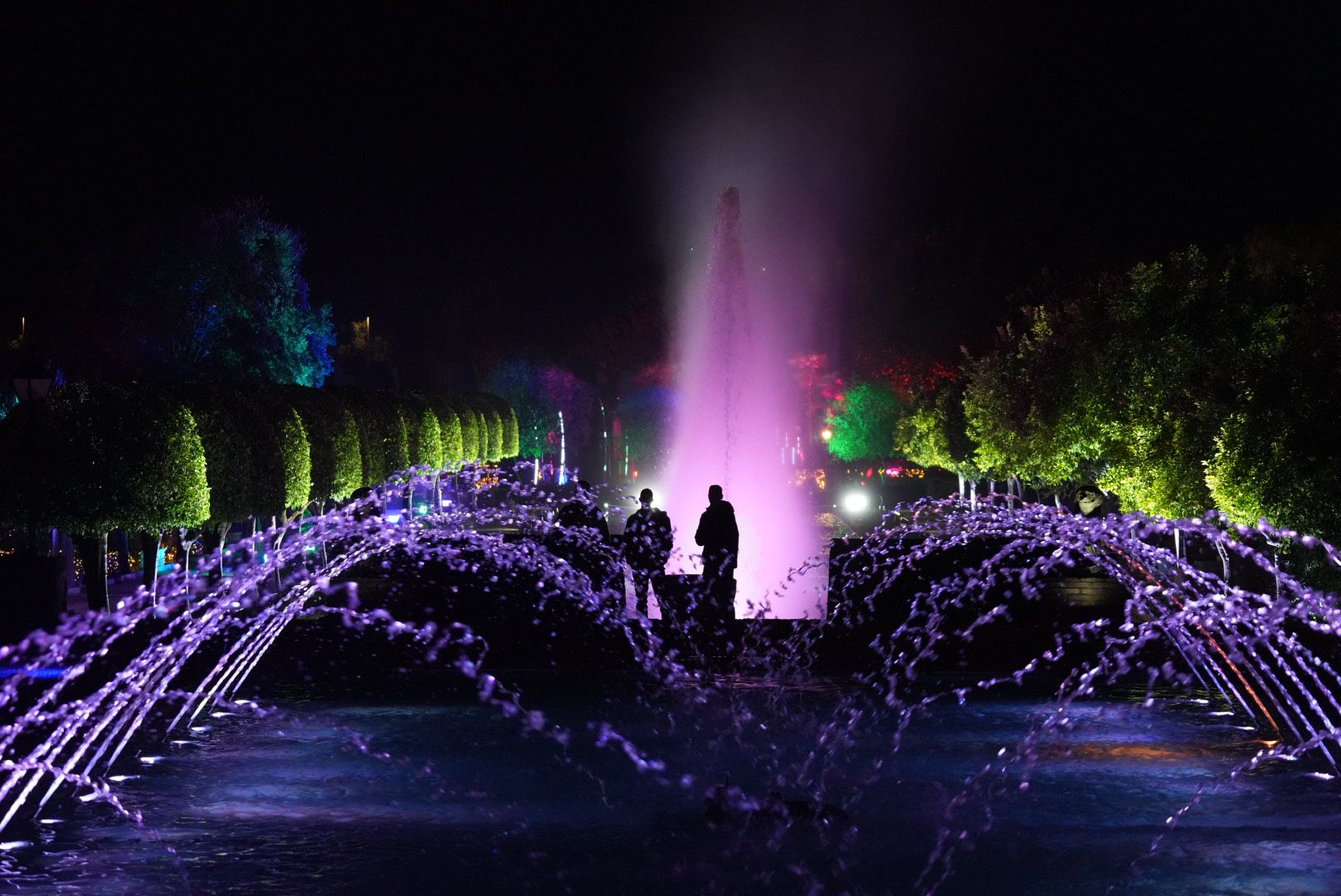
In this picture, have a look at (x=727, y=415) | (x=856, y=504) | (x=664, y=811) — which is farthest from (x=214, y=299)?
(x=664, y=811)

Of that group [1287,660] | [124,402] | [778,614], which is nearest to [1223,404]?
[778,614]

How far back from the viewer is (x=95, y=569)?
22.0m

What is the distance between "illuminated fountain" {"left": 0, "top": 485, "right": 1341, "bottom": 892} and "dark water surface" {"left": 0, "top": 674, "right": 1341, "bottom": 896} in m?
0.05

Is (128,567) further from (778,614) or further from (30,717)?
(30,717)

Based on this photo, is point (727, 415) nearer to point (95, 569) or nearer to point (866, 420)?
point (95, 569)

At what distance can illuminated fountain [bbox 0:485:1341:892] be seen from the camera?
9.13 metres

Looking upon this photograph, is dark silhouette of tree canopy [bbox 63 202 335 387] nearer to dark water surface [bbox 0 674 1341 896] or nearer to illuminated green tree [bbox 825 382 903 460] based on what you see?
illuminated green tree [bbox 825 382 903 460]

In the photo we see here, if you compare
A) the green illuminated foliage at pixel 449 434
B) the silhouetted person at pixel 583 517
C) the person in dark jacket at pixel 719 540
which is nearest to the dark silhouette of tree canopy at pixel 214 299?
the green illuminated foliage at pixel 449 434

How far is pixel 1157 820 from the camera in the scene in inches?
357

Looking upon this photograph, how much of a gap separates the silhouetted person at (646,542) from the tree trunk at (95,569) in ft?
25.6

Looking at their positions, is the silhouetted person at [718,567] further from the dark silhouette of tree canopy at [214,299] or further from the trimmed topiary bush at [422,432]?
the dark silhouette of tree canopy at [214,299]

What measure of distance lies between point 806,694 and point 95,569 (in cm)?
1216

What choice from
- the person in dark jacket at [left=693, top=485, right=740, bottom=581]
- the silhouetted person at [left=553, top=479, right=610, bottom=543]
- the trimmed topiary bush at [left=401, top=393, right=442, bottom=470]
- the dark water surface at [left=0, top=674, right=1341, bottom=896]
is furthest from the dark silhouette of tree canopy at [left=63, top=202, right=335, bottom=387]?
the dark water surface at [left=0, top=674, right=1341, bottom=896]

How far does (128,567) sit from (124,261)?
40.8 metres
